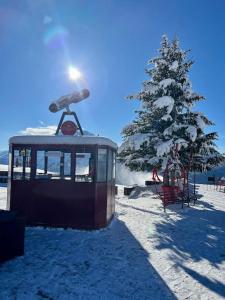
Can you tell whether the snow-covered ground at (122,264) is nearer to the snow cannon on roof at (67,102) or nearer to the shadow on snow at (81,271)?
the shadow on snow at (81,271)

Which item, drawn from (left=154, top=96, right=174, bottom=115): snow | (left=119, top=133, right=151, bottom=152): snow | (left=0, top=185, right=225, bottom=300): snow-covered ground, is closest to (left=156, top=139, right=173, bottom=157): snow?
(left=119, top=133, right=151, bottom=152): snow

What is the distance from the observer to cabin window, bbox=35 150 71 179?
12516 millimetres

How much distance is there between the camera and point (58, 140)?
40.8 ft

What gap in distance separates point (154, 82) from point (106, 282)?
56.6ft

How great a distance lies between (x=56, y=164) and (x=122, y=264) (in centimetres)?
535

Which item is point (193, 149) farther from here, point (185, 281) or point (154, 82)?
point (185, 281)

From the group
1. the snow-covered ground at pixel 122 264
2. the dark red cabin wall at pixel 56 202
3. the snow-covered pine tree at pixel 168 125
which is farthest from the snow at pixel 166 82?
the dark red cabin wall at pixel 56 202

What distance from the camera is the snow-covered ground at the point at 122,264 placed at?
22.4ft

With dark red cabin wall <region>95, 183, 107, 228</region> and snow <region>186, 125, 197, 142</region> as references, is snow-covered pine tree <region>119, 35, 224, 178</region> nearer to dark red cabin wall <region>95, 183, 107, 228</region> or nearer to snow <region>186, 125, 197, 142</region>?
snow <region>186, 125, 197, 142</region>

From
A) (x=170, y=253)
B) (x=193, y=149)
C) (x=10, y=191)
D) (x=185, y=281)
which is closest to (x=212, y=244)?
(x=170, y=253)

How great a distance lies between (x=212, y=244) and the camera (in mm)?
Result: 10898

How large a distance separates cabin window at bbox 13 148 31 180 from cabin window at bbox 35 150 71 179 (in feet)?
1.26

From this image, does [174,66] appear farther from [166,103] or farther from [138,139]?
[138,139]

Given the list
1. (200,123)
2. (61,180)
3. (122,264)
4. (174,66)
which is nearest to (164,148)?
(200,123)
